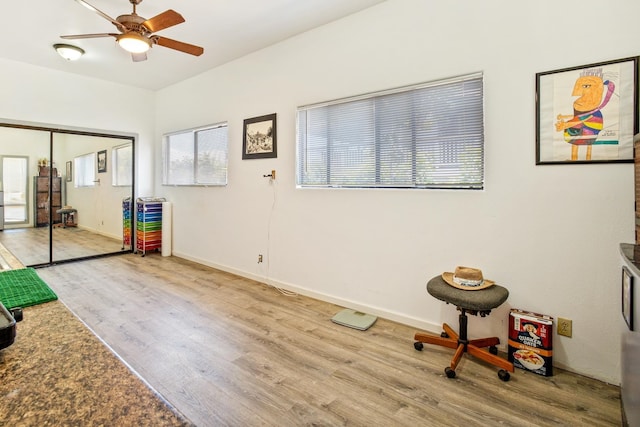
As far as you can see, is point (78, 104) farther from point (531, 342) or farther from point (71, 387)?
point (531, 342)

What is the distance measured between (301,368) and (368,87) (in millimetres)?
2470

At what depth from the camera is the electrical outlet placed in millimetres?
2150

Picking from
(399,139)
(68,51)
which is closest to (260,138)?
(399,139)

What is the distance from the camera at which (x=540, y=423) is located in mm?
1693

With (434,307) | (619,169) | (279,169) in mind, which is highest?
(279,169)

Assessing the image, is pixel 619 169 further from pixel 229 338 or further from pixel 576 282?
pixel 229 338

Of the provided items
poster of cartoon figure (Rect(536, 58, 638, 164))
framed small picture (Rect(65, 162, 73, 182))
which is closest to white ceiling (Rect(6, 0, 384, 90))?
framed small picture (Rect(65, 162, 73, 182))

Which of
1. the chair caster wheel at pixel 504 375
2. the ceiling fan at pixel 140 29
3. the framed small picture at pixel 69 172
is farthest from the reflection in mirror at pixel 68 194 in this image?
the chair caster wheel at pixel 504 375

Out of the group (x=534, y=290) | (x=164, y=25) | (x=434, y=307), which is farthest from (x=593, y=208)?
(x=164, y=25)

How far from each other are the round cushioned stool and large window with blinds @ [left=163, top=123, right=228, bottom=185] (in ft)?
10.9

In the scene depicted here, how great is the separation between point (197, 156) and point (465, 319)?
4365 mm

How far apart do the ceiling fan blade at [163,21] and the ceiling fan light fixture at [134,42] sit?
12cm

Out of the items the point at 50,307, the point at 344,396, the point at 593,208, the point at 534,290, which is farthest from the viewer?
the point at 534,290

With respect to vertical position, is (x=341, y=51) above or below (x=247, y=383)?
above
